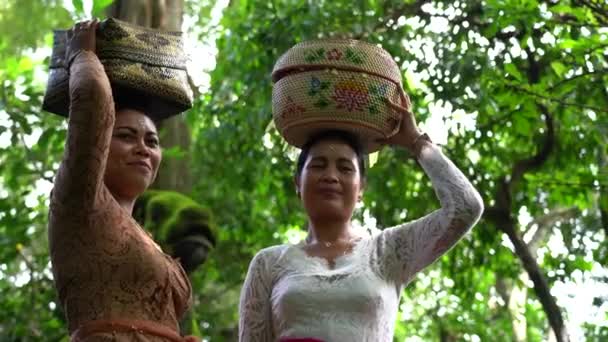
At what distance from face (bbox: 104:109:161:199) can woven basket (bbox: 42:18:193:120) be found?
106 millimetres

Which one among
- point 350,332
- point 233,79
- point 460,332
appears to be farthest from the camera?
point 460,332

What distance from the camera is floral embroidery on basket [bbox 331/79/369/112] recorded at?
337cm

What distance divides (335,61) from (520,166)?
3.48 m

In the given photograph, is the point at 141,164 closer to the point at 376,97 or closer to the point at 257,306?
the point at 257,306

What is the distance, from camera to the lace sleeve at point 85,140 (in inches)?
107

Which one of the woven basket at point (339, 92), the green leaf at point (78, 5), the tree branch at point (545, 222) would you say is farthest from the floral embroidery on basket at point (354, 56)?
the tree branch at point (545, 222)

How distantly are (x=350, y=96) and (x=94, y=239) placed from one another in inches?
38.8

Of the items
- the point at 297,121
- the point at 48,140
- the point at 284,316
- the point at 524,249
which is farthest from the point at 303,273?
the point at 524,249

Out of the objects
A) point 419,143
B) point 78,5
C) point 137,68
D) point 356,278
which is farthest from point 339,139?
point 78,5

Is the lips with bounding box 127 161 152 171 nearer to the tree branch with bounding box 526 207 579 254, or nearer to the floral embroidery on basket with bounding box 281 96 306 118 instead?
the floral embroidery on basket with bounding box 281 96 306 118

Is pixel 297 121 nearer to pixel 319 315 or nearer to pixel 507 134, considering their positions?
pixel 319 315

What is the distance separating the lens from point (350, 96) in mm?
3371

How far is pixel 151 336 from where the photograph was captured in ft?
9.25

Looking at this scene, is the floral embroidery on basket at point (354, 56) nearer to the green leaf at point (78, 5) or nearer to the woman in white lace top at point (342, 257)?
the woman in white lace top at point (342, 257)
